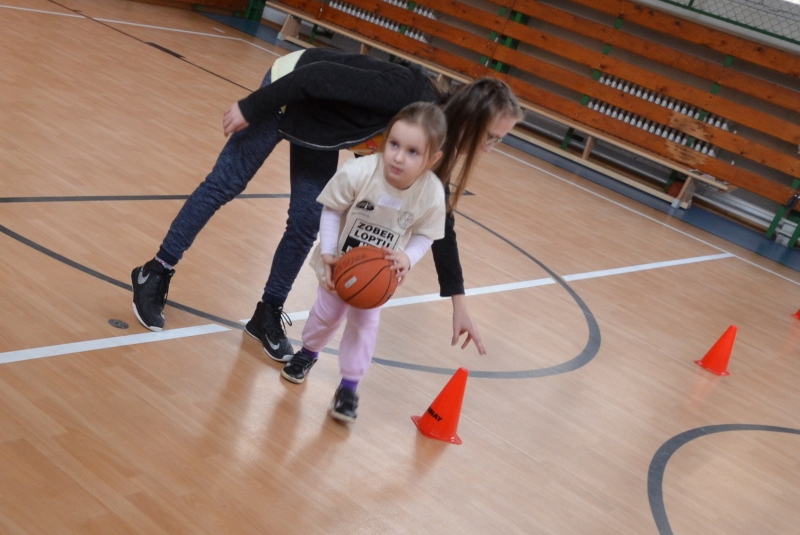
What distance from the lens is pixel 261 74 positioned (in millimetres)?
10234

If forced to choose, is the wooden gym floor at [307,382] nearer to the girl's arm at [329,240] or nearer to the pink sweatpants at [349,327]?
the pink sweatpants at [349,327]

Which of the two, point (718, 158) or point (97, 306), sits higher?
point (718, 158)

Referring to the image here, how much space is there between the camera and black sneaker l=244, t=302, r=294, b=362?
137 inches

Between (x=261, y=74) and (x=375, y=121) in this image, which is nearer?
(x=375, y=121)

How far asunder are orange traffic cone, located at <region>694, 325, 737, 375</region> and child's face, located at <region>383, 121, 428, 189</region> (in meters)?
3.04

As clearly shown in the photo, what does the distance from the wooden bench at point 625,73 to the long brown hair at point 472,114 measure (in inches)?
340

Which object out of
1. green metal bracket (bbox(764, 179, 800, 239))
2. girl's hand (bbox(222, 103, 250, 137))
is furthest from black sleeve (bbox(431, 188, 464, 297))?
green metal bracket (bbox(764, 179, 800, 239))

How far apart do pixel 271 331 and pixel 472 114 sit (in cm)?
118

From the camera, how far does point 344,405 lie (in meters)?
3.21

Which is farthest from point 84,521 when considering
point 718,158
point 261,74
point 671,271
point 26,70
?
point 718,158

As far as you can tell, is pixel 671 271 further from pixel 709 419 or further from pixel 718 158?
pixel 718 158

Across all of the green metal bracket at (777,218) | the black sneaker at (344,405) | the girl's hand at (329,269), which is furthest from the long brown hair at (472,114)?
the green metal bracket at (777,218)

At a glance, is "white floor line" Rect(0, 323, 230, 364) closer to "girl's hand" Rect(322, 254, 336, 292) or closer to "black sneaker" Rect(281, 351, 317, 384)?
"black sneaker" Rect(281, 351, 317, 384)

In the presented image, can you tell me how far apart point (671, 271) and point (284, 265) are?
4.94 m
